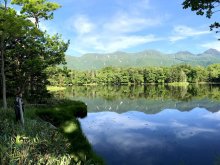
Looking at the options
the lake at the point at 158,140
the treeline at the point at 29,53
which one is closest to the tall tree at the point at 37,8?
the treeline at the point at 29,53

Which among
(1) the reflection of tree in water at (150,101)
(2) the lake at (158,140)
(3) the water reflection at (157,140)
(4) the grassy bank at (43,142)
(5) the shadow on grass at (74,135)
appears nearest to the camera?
(4) the grassy bank at (43,142)

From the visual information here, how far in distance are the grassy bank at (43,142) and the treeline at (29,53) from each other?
8478 mm

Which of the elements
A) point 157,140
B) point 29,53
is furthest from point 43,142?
point 29,53

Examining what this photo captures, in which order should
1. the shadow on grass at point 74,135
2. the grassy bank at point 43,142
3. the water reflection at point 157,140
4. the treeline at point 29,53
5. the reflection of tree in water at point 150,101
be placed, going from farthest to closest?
the reflection of tree in water at point 150,101 → the treeline at point 29,53 → the water reflection at point 157,140 → the shadow on grass at point 74,135 → the grassy bank at point 43,142

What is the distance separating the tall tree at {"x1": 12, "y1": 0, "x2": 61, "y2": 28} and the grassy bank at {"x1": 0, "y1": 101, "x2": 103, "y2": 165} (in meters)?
17.7

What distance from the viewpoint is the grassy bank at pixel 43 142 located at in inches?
298

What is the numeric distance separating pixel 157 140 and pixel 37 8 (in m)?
→ 24.9

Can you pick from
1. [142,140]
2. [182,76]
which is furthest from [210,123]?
[182,76]

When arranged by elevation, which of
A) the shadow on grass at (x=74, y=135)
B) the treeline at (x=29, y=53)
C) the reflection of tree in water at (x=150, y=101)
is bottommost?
the reflection of tree in water at (x=150, y=101)

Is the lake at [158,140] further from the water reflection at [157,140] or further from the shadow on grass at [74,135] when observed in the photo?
the shadow on grass at [74,135]

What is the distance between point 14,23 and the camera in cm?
2623

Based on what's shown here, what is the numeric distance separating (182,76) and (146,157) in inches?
7170

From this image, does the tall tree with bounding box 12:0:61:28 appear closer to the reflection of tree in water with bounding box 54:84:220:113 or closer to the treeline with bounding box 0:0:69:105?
the treeline with bounding box 0:0:69:105

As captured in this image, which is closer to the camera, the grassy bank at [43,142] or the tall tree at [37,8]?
the grassy bank at [43,142]
